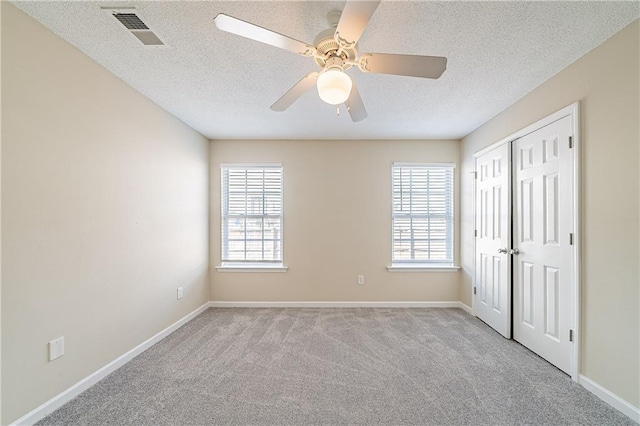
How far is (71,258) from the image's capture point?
1.95 m

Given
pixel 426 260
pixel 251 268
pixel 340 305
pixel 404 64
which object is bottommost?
pixel 340 305

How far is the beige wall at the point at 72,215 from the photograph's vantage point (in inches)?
63.4

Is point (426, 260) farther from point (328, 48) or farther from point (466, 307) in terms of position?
point (328, 48)

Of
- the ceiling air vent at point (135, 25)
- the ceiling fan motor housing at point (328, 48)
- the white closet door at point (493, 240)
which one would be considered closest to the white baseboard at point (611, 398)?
the white closet door at point (493, 240)

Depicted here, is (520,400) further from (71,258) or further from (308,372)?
(71,258)

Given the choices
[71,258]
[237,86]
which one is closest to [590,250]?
[237,86]

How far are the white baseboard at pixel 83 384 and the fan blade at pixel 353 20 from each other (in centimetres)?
284

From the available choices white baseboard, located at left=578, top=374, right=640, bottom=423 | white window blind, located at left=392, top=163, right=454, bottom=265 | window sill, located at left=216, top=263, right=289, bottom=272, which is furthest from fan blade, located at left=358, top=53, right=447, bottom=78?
window sill, located at left=216, top=263, right=289, bottom=272

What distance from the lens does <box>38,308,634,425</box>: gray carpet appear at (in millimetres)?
1777

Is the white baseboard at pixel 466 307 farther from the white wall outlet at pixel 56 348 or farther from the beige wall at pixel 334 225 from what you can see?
the white wall outlet at pixel 56 348

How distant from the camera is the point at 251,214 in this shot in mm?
4164

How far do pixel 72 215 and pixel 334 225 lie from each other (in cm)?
291

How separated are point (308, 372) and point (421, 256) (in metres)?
2.57

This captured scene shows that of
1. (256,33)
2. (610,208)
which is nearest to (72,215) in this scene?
(256,33)
